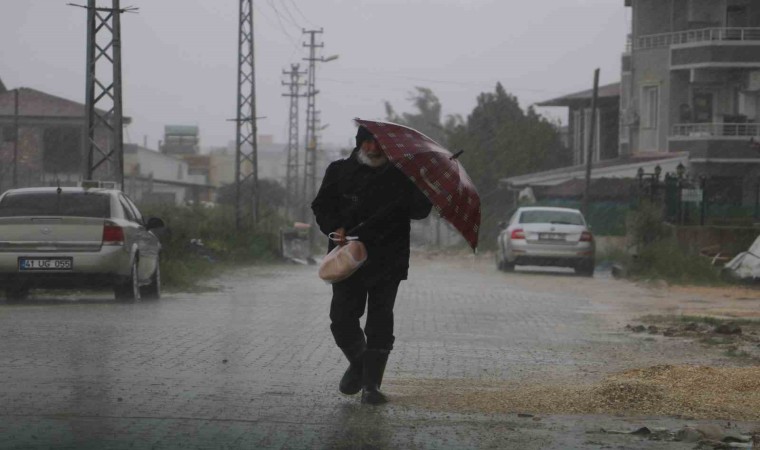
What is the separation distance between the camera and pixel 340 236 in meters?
8.79

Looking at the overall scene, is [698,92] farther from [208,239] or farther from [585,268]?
[208,239]

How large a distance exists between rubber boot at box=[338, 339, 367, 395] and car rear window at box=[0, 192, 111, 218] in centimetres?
1007

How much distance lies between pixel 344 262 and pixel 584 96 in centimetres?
5837

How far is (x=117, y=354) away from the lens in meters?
11.2

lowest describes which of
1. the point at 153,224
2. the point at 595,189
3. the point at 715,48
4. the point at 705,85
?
the point at 153,224

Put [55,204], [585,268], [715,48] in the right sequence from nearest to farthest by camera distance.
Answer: [55,204]
[585,268]
[715,48]

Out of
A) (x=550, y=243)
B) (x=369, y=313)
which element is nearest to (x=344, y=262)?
(x=369, y=313)

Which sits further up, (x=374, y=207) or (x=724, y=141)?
(x=724, y=141)

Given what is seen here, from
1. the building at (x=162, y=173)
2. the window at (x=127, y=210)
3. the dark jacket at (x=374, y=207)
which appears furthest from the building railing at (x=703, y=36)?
the dark jacket at (x=374, y=207)

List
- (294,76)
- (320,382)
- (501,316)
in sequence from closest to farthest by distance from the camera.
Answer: (320,382) → (501,316) → (294,76)

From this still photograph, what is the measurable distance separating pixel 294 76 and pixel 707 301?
210ft

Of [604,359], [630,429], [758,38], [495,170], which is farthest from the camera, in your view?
[495,170]

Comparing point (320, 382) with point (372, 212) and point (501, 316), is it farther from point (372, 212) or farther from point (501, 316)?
point (501, 316)

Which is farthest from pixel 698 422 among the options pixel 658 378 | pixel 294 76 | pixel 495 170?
pixel 294 76
